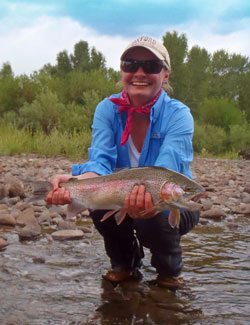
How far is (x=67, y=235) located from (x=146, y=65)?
1.95 metres

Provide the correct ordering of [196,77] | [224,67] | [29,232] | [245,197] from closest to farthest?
[29,232]
[245,197]
[196,77]
[224,67]

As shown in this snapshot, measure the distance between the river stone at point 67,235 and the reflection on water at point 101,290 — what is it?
88 mm

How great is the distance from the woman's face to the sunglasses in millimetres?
22

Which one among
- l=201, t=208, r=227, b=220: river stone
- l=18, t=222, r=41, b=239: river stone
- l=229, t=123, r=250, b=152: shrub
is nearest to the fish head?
l=18, t=222, r=41, b=239: river stone

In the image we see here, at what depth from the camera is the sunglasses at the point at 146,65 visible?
3.15 meters

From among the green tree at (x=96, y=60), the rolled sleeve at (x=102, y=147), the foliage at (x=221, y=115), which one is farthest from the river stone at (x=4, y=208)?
the green tree at (x=96, y=60)

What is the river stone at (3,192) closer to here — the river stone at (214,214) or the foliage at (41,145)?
the river stone at (214,214)

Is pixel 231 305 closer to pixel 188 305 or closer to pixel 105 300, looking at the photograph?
pixel 188 305

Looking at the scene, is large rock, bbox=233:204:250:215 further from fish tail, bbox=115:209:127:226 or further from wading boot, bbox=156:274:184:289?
fish tail, bbox=115:209:127:226

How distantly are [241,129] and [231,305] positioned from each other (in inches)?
819

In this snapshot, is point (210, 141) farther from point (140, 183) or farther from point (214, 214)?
point (140, 183)

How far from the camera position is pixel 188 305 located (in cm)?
284

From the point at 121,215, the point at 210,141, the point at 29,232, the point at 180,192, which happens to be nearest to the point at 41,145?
the point at 29,232

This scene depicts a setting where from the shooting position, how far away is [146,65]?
315cm
